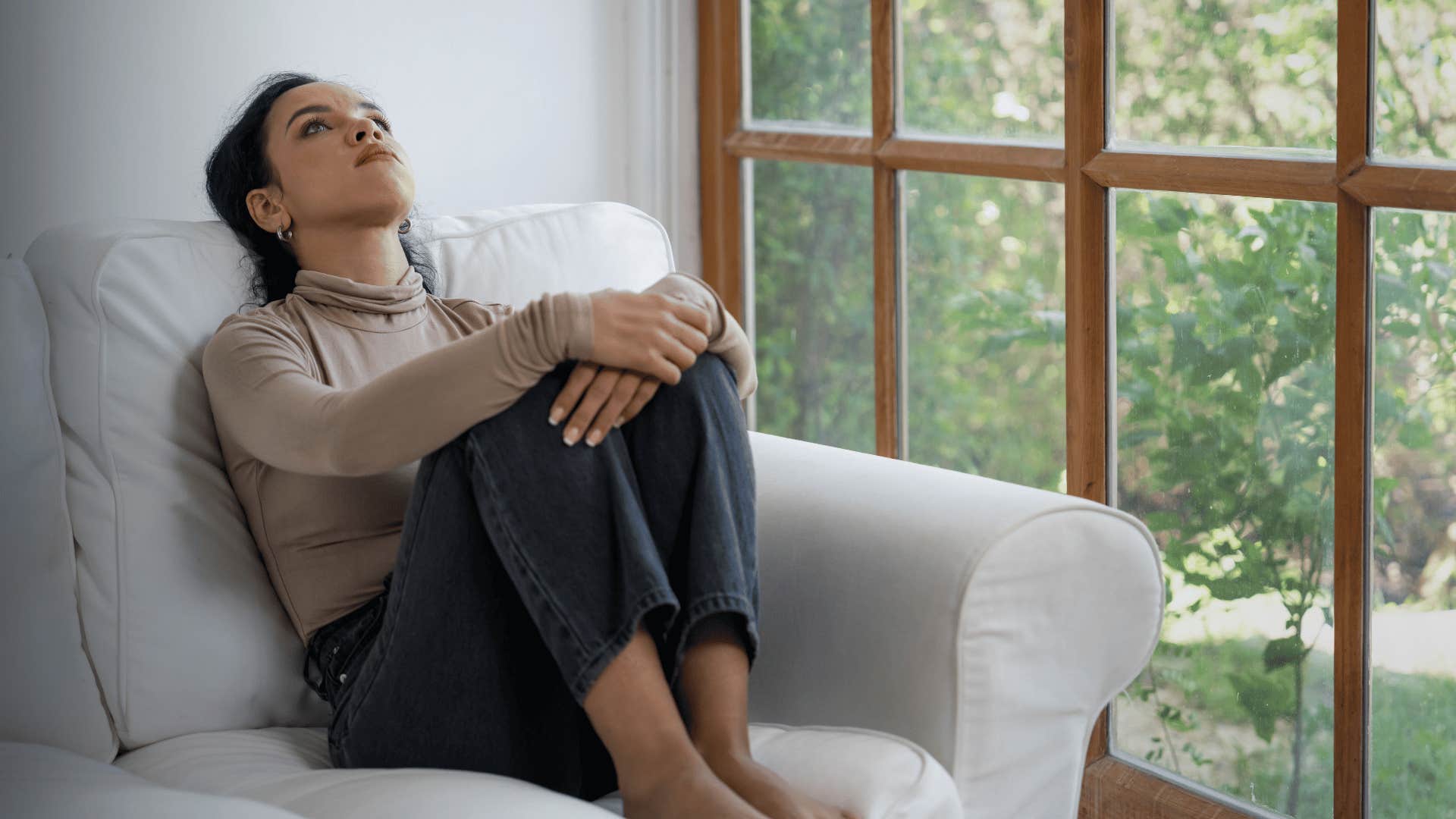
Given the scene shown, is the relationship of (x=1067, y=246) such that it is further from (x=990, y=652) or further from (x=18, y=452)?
(x=18, y=452)

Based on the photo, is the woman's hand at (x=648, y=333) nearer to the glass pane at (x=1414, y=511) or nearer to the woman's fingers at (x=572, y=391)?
the woman's fingers at (x=572, y=391)

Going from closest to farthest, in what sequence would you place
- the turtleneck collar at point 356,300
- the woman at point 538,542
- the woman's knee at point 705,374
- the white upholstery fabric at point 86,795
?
the white upholstery fabric at point 86,795
the woman at point 538,542
the woman's knee at point 705,374
the turtleneck collar at point 356,300

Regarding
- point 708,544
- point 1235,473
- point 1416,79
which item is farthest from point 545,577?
point 1416,79

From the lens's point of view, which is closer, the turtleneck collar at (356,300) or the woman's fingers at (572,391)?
the woman's fingers at (572,391)

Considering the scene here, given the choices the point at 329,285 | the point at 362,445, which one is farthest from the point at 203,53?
the point at 362,445

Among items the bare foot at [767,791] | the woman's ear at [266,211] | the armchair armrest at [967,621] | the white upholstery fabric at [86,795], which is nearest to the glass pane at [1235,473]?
the armchair armrest at [967,621]

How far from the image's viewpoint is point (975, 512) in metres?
1.24

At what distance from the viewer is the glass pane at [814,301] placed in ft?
6.98

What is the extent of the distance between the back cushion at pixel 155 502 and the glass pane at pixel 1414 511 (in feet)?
3.68

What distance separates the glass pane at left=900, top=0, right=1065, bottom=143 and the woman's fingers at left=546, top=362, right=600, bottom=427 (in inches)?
35.0

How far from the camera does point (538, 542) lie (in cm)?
110

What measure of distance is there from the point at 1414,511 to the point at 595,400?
0.88 m

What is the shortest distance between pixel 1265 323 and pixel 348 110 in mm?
1052

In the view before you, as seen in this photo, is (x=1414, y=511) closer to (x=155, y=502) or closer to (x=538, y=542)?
(x=538, y=542)
